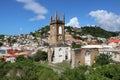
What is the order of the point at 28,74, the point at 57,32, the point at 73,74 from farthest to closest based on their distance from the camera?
1. the point at 57,32
2. the point at 28,74
3. the point at 73,74

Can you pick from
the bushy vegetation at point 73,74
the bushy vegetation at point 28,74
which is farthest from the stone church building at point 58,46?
the bushy vegetation at point 73,74

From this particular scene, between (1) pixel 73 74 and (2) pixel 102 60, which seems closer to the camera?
(1) pixel 73 74

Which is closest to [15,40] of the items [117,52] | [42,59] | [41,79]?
[42,59]

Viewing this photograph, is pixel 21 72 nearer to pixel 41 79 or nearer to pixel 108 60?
pixel 41 79

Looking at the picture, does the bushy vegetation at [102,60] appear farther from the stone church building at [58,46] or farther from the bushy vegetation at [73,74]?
the stone church building at [58,46]

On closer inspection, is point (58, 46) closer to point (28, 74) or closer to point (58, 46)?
point (58, 46)

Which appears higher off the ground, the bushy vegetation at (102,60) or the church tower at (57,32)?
the church tower at (57,32)

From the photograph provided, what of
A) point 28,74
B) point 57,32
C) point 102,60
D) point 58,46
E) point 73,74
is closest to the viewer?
point 73,74

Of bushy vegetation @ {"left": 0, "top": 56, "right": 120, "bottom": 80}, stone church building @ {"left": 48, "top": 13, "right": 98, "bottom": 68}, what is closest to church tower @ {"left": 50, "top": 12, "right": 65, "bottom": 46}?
stone church building @ {"left": 48, "top": 13, "right": 98, "bottom": 68}

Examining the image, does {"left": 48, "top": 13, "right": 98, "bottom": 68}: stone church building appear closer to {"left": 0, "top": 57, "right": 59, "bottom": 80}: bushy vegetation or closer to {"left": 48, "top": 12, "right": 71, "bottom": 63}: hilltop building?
{"left": 48, "top": 12, "right": 71, "bottom": 63}: hilltop building

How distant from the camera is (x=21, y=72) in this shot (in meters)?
47.8

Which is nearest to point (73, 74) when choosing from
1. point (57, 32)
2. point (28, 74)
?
point (28, 74)

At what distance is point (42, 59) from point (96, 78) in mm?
41976

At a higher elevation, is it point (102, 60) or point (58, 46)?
point (58, 46)
